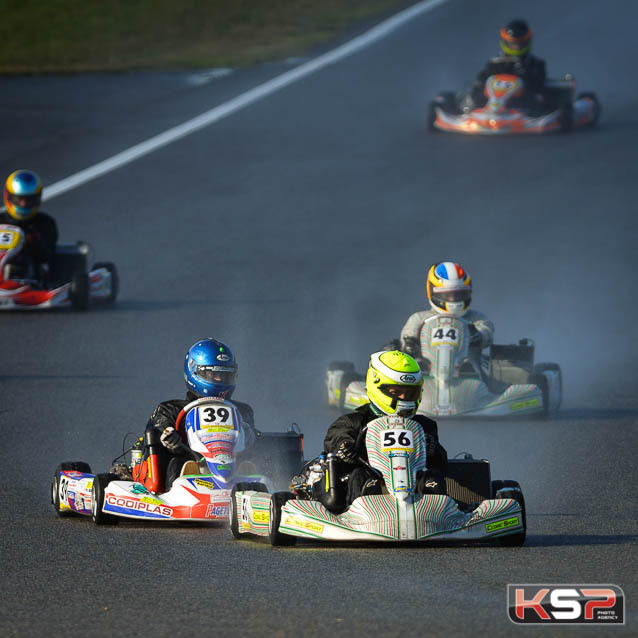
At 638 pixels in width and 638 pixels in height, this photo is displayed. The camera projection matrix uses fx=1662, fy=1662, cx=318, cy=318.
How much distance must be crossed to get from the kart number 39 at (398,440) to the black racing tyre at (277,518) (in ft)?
2.02

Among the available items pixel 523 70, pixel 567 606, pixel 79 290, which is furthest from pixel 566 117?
pixel 567 606

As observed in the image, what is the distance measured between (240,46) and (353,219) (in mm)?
12722

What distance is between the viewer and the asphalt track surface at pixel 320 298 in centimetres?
789

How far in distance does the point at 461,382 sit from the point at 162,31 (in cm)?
2582

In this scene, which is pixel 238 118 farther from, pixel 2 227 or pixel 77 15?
pixel 2 227

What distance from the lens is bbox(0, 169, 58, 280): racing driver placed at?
59.4ft

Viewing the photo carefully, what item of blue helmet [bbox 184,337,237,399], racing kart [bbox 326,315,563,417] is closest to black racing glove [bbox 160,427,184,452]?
blue helmet [bbox 184,337,237,399]

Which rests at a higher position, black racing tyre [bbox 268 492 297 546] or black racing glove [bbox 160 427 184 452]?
black racing glove [bbox 160 427 184 452]

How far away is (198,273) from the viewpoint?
21.8 m

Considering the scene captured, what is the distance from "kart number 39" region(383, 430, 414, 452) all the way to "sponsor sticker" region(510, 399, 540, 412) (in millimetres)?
4786

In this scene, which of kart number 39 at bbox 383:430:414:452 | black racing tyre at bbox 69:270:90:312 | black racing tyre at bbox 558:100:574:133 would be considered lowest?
kart number 39 at bbox 383:430:414:452

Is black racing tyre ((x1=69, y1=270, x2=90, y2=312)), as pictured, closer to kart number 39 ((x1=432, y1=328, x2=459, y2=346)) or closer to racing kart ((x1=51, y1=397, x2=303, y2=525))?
kart number 39 ((x1=432, y1=328, x2=459, y2=346))

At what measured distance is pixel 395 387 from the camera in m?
9.39

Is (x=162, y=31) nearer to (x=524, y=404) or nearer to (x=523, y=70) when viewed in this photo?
(x=523, y=70)
